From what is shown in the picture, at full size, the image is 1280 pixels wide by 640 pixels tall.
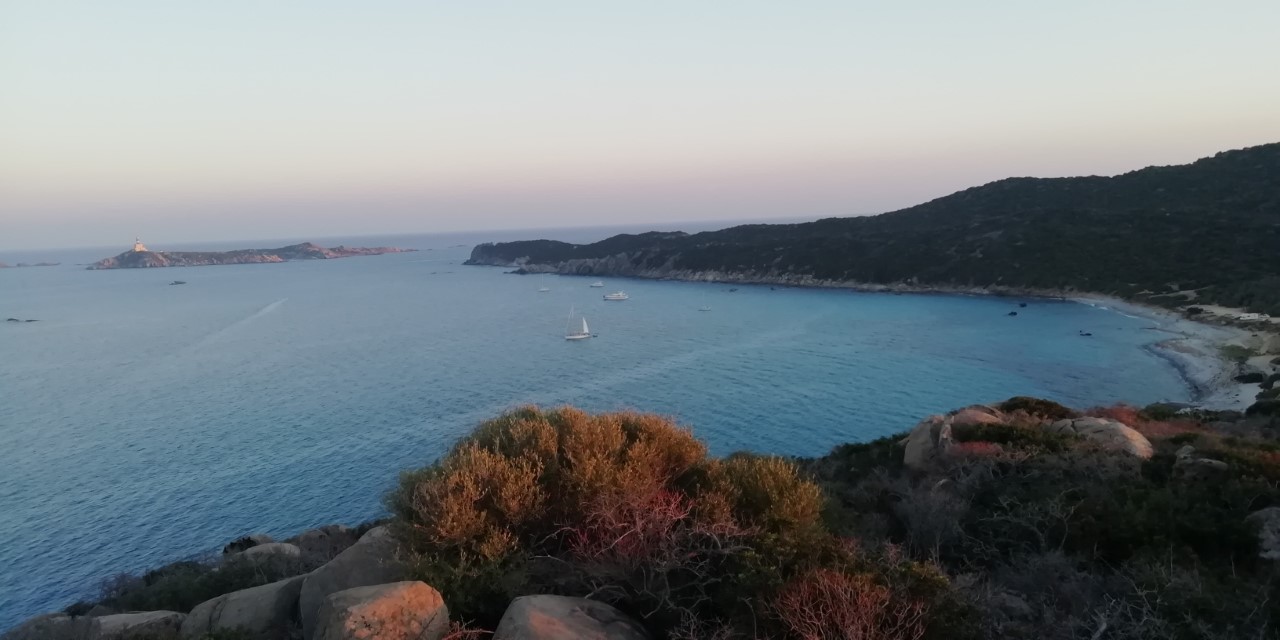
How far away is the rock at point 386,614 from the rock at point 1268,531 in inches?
455

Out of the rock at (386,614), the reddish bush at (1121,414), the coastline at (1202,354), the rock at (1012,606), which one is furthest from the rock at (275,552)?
the coastline at (1202,354)

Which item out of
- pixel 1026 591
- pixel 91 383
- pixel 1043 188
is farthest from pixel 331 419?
pixel 1043 188

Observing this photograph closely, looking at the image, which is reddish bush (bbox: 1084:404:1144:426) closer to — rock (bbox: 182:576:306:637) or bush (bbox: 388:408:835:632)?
bush (bbox: 388:408:835:632)

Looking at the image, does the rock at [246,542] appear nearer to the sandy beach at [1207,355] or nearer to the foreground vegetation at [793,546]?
the foreground vegetation at [793,546]

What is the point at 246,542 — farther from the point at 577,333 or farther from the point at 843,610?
the point at 577,333

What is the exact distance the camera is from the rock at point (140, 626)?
8.37 metres

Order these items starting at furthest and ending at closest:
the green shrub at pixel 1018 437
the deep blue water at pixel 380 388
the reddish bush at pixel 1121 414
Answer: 1. the deep blue water at pixel 380 388
2. the reddish bush at pixel 1121 414
3. the green shrub at pixel 1018 437

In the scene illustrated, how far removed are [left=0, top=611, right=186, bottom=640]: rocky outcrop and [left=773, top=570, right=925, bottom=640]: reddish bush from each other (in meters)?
7.42

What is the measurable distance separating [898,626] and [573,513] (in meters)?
4.09

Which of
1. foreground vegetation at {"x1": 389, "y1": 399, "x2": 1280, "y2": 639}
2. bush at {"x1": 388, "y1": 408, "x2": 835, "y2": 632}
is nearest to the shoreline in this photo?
foreground vegetation at {"x1": 389, "y1": 399, "x2": 1280, "y2": 639}

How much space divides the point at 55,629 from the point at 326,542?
7.61m

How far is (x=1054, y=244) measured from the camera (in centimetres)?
8081

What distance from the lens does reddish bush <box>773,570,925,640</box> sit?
627cm

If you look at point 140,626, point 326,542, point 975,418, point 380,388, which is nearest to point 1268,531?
point 975,418
